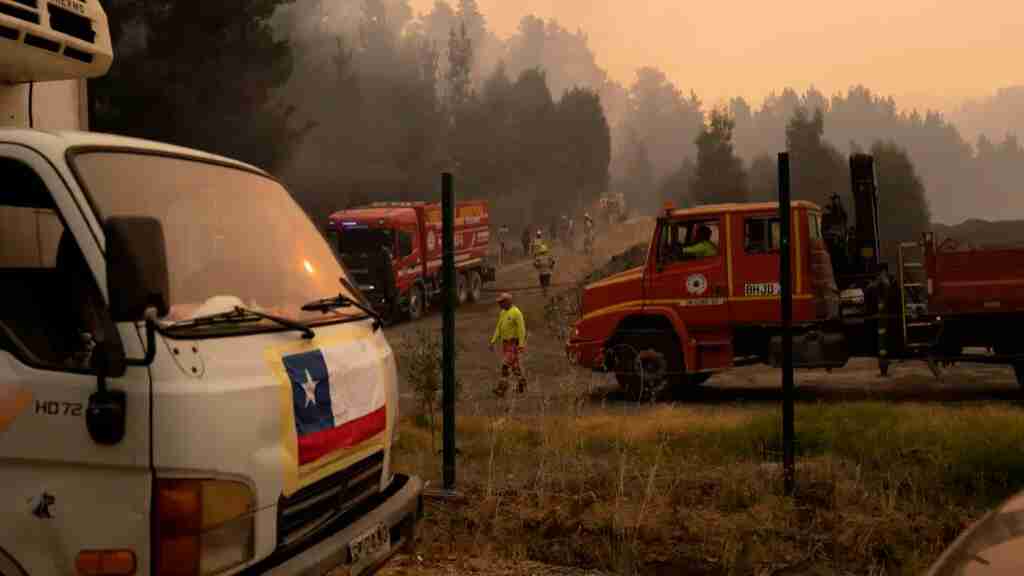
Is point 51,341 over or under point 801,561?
over

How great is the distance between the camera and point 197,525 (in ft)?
9.54

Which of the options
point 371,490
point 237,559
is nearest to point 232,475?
point 237,559

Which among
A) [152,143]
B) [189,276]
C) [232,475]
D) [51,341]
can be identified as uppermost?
[152,143]

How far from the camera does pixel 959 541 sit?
9.54 feet

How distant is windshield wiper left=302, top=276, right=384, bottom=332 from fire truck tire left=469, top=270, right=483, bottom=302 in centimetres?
2611

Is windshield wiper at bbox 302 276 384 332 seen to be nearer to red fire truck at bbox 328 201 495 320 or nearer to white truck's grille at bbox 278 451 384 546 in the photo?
white truck's grille at bbox 278 451 384 546

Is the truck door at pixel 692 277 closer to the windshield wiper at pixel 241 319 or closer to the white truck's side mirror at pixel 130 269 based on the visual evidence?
the windshield wiper at pixel 241 319

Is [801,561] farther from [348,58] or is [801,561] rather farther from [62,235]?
[348,58]

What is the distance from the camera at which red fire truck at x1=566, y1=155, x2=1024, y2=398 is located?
1211cm

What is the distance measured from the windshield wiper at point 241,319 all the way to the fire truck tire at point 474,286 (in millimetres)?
27020

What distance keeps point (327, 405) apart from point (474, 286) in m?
27.5

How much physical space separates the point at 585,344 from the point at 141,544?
10943 mm

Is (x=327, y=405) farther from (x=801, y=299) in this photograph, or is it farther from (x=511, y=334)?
(x=511, y=334)

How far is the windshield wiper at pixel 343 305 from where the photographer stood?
396cm
